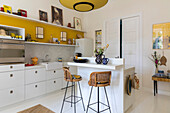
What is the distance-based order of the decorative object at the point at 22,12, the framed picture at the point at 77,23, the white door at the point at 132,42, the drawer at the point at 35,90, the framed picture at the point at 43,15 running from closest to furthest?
1. the drawer at the point at 35,90
2. the decorative object at the point at 22,12
3. the framed picture at the point at 43,15
4. the white door at the point at 132,42
5. the framed picture at the point at 77,23

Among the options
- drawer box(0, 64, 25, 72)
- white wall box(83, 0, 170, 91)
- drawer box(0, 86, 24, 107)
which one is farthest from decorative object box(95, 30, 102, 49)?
drawer box(0, 86, 24, 107)

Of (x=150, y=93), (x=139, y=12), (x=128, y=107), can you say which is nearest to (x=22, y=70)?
(x=128, y=107)

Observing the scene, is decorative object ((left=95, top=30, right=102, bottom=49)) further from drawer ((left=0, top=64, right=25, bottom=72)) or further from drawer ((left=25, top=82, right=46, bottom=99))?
→ drawer ((left=0, top=64, right=25, bottom=72))

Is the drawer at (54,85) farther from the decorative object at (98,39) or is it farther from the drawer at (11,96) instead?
the decorative object at (98,39)

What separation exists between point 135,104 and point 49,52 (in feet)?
11.3

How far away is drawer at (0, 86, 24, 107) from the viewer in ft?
8.82

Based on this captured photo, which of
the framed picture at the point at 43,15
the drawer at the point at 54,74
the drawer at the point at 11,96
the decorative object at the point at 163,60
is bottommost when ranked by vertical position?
the drawer at the point at 11,96

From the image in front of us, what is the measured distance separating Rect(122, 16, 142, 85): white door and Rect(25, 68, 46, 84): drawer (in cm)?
327

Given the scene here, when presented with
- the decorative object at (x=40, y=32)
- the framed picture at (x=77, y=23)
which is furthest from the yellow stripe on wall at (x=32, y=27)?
the framed picture at (x=77, y=23)

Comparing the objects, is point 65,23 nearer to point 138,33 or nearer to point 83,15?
point 83,15

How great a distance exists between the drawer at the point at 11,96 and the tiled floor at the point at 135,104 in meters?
0.17

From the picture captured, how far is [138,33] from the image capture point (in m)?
4.29

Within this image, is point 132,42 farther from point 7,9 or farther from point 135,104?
point 7,9

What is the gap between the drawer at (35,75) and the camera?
3158 mm
